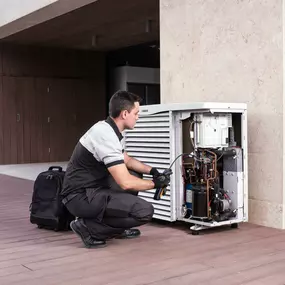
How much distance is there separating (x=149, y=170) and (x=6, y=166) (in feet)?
25.9

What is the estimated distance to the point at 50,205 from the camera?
3.94 meters

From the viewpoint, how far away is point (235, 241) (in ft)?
11.8

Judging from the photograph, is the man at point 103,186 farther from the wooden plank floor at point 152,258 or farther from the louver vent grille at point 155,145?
the louver vent grille at point 155,145

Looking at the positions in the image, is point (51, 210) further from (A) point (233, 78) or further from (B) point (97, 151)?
(A) point (233, 78)

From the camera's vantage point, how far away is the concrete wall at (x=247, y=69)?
4.02m

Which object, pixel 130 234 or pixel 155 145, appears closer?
pixel 130 234

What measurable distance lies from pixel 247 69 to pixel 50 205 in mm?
2078

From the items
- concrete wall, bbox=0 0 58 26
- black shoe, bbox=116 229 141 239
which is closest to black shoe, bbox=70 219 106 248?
black shoe, bbox=116 229 141 239

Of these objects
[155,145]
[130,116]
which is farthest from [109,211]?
[155,145]

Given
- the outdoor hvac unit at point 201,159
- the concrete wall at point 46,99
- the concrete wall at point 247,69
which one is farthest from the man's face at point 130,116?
the concrete wall at point 46,99

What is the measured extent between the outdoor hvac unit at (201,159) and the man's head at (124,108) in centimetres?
59

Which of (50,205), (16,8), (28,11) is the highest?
(16,8)

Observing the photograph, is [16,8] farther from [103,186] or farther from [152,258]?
[152,258]

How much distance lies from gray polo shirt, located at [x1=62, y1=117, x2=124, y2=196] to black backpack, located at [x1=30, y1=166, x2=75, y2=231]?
1.54 feet
